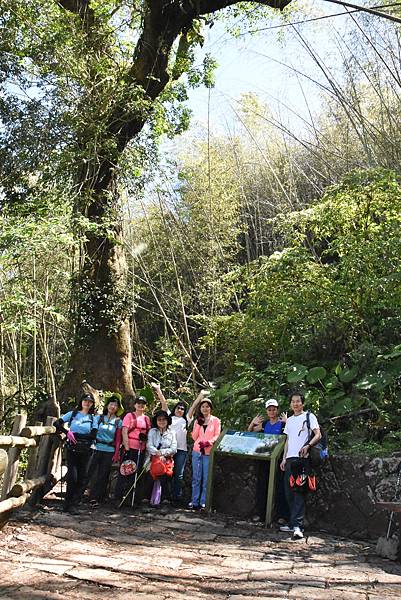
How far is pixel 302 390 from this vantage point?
22.8ft

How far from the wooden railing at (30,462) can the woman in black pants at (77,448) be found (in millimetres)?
156

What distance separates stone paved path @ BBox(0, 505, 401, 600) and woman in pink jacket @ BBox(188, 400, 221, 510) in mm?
472

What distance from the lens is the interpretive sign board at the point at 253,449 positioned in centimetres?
552

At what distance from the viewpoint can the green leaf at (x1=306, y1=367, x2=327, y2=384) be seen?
6923 mm

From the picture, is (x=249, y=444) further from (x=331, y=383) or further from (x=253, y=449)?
(x=331, y=383)

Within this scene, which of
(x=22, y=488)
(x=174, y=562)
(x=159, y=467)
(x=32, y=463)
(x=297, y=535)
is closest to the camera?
(x=174, y=562)

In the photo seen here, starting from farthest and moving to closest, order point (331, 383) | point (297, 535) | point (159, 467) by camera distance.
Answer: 1. point (331, 383)
2. point (159, 467)
3. point (297, 535)

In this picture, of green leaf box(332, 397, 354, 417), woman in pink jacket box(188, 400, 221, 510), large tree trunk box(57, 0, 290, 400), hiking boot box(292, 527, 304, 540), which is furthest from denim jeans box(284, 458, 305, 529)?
large tree trunk box(57, 0, 290, 400)

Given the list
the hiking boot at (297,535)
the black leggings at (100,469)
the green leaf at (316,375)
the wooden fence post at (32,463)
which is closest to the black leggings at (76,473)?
the black leggings at (100,469)

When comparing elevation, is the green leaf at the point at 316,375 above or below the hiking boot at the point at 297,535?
above

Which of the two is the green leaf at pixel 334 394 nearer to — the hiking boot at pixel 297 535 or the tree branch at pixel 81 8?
the hiking boot at pixel 297 535

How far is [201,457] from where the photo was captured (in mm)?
6004

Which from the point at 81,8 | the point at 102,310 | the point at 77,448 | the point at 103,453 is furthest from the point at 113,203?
the point at 77,448

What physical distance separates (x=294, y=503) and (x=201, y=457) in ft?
3.51
